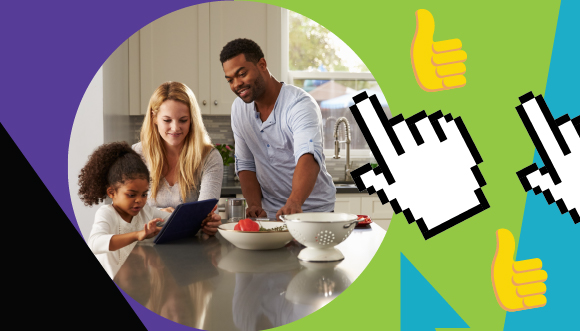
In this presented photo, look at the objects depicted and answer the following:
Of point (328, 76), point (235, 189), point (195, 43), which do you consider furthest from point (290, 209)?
point (328, 76)

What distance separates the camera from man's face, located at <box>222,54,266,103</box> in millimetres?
1986

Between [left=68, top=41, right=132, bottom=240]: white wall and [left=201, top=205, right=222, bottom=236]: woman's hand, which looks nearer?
[left=201, top=205, right=222, bottom=236]: woman's hand

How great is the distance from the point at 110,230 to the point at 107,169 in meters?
0.31

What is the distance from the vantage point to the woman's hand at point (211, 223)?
58.8 inches

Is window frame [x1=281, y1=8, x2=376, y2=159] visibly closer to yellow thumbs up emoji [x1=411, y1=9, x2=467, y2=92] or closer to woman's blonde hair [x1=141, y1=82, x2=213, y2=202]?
woman's blonde hair [x1=141, y1=82, x2=213, y2=202]

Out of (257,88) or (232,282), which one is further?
(257,88)

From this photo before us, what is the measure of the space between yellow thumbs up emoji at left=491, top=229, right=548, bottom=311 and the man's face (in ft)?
3.73

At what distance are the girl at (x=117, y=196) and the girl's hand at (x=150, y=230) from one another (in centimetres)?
8

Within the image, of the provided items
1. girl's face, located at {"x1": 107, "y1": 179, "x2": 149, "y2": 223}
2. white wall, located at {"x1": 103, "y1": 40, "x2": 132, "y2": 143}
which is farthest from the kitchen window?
girl's face, located at {"x1": 107, "y1": 179, "x2": 149, "y2": 223}

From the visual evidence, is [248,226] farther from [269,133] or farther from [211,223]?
[269,133]

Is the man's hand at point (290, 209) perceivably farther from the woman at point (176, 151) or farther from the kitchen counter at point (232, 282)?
the woman at point (176, 151)

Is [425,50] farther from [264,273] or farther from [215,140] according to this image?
[215,140]

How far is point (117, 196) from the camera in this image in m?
1.72

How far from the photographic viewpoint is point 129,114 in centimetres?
331
